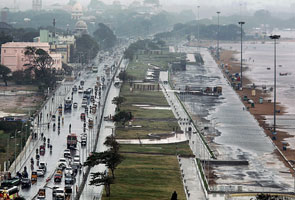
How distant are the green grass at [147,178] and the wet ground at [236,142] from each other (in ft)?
9.87

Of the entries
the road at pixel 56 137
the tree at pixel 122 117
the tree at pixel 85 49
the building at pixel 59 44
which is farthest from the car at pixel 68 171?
the tree at pixel 85 49

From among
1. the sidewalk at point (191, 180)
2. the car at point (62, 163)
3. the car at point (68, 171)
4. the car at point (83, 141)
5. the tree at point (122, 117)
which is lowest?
the sidewalk at point (191, 180)

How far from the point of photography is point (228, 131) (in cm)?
7538

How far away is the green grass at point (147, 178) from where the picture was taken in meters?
49.2

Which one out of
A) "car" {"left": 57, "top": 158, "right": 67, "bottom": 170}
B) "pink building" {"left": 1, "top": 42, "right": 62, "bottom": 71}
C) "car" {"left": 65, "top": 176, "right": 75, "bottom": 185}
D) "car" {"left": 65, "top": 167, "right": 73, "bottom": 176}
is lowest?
"car" {"left": 65, "top": 176, "right": 75, "bottom": 185}

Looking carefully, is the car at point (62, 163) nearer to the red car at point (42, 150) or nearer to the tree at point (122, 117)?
the red car at point (42, 150)

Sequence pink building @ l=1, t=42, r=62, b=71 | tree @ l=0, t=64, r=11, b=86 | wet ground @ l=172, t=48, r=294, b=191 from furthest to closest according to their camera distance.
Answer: pink building @ l=1, t=42, r=62, b=71
tree @ l=0, t=64, r=11, b=86
wet ground @ l=172, t=48, r=294, b=191

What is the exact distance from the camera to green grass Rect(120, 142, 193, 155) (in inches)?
2479

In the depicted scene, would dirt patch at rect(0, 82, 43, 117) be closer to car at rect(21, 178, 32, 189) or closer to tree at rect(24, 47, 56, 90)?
tree at rect(24, 47, 56, 90)

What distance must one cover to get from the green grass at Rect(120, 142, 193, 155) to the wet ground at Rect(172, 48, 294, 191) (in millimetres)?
2591

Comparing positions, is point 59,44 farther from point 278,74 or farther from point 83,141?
Answer: point 83,141

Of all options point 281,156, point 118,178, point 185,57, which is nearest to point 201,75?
point 185,57

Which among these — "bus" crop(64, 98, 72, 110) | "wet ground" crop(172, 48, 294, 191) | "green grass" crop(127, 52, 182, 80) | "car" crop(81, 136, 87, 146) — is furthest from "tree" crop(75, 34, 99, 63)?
"car" crop(81, 136, 87, 146)

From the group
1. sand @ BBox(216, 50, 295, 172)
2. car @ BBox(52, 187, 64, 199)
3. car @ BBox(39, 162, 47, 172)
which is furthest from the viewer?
sand @ BBox(216, 50, 295, 172)
